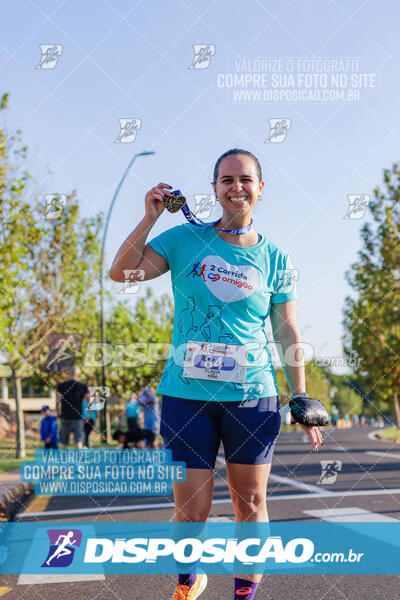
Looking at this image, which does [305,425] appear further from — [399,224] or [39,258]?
[399,224]

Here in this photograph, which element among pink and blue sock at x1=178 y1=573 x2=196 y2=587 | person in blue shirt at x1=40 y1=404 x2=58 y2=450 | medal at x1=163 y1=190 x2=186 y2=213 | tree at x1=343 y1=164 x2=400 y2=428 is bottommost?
person in blue shirt at x1=40 y1=404 x2=58 y2=450

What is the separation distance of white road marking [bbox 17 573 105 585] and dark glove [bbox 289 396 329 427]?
207cm

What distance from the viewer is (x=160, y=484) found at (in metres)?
9.12

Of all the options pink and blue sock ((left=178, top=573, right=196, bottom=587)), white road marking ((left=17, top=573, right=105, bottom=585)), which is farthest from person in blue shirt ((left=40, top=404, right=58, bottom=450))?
pink and blue sock ((left=178, top=573, right=196, bottom=587))

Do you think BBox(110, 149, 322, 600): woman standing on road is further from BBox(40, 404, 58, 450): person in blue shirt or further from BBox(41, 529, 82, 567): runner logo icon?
BBox(40, 404, 58, 450): person in blue shirt

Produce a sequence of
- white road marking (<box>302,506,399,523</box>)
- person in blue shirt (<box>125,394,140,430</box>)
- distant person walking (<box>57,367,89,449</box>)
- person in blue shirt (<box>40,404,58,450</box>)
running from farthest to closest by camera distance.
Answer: person in blue shirt (<box>125,394,140,430</box>) → person in blue shirt (<box>40,404,58,450</box>) → distant person walking (<box>57,367,89,449</box>) → white road marking (<box>302,506,399,523</box>)

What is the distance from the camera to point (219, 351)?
2.75 metres

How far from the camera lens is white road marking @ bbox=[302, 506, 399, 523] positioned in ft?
19.1

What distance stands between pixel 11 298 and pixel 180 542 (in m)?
9.91

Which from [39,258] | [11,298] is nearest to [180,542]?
[11,298]

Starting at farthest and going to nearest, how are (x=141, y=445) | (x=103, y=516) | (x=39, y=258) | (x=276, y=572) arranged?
(x=39, y=258) < (x=141, y=445) < (x=103, y=516) < (x=276, y=572)

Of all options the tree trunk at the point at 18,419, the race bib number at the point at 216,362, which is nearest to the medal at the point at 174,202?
the race bib number at the point at 216,362

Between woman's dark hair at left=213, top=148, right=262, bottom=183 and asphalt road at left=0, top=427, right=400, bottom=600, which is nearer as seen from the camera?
woman's dark hair at left=213, top=148, right=262, bottom=183

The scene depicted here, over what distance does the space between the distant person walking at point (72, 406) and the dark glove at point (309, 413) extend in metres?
8.15
